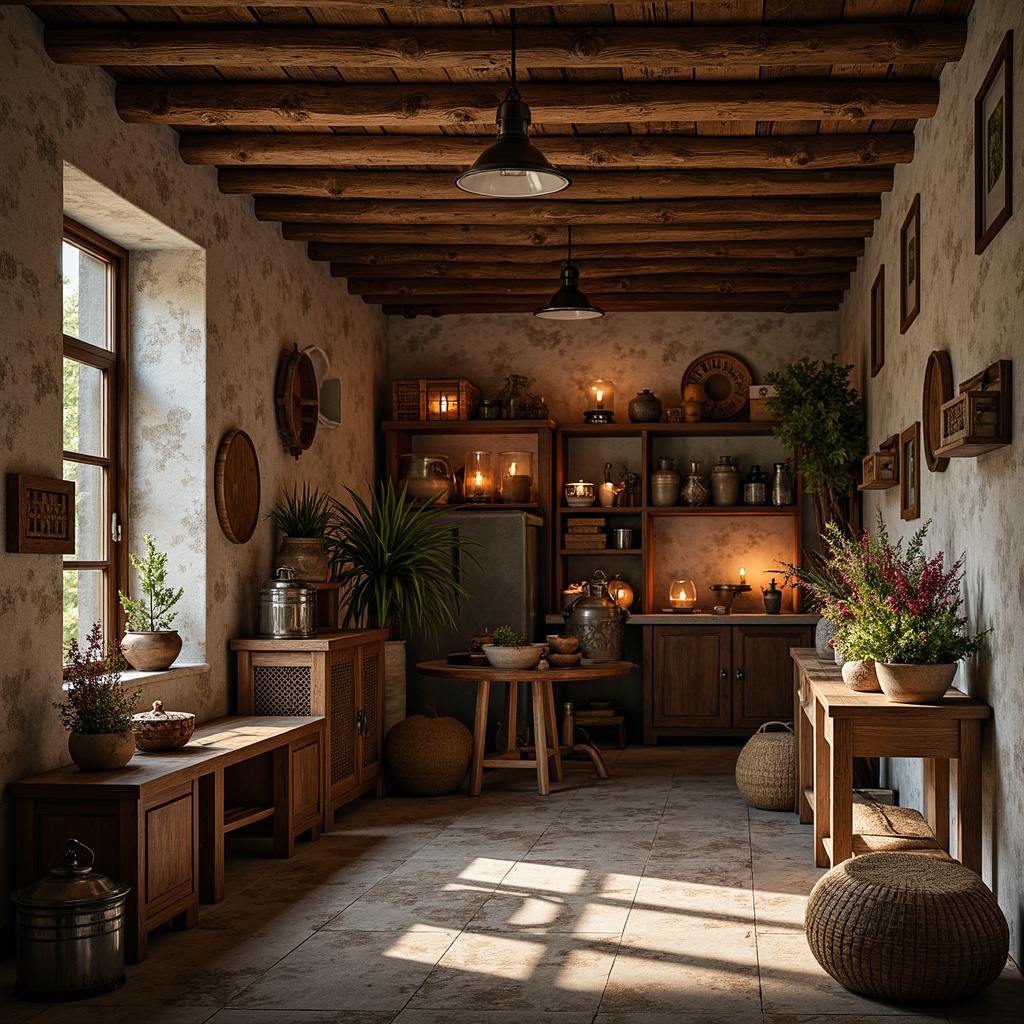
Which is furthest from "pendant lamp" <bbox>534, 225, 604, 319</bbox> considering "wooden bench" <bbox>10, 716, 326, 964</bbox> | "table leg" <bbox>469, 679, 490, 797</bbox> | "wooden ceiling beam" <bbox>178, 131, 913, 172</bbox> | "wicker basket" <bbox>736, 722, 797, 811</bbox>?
"wooden bench" <bbox>10, 716, 326, 964</bbox>

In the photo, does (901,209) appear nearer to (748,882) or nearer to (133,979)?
(748,882)

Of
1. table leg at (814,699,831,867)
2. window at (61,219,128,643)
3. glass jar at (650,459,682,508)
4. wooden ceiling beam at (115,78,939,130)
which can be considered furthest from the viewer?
glass jar at (650,459,682,508)

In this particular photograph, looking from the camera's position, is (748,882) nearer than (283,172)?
Yes

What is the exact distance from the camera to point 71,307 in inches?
206

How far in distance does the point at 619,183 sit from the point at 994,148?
2.45 metres

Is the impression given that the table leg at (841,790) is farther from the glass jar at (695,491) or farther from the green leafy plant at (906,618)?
the glass jar at (695,491)

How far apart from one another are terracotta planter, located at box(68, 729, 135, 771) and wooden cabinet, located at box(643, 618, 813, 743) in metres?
5.01

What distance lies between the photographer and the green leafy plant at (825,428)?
7516 mm

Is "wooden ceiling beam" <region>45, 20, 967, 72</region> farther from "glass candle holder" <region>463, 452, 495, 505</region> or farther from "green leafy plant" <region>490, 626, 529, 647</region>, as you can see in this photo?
"glass candle holder" <region>463, 452, 495, 505</region>

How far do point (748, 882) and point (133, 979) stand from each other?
7.77ft

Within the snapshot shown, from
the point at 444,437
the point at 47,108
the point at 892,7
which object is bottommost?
the point at 444,437

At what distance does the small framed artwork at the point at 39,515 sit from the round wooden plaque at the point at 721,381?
18.5 feet

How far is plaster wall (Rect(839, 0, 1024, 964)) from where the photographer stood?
3.71 meters

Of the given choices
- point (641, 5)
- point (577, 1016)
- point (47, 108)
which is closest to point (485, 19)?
point (641, 5)
